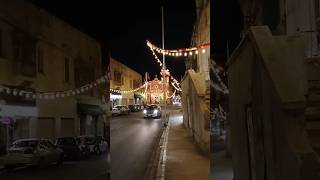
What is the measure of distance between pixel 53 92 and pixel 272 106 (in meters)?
1.41

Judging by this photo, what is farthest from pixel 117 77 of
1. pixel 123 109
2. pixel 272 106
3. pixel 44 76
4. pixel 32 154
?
pixel 272 106

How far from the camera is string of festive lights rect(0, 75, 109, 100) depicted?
2.71 metres

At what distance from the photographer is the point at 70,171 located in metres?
3.05

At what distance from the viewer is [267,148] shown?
A: 319 cm

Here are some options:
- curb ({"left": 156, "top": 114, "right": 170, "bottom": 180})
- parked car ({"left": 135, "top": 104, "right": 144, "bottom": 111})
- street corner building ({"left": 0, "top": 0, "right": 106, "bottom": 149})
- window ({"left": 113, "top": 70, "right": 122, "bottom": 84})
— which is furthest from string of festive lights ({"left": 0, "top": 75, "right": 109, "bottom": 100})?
curb ({"left": 156, "top": 114, "right": 170, "bottom": 180})

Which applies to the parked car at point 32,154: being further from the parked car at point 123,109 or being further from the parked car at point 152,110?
the parked car at point 152,110

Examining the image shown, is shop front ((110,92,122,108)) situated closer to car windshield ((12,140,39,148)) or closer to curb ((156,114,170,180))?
curb ((156,114,170,180))

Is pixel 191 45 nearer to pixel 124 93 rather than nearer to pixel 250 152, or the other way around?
pixel 124 93

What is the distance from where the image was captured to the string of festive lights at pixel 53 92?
271cm

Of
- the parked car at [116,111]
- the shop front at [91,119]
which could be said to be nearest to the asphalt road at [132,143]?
the parked car at [116,111]

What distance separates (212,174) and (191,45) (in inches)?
36.8

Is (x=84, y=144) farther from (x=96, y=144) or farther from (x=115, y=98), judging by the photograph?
(x=115, y=98)

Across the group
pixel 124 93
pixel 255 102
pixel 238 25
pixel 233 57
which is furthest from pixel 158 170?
pixel 238 25

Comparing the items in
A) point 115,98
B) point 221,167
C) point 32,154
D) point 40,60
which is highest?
point 40,60
